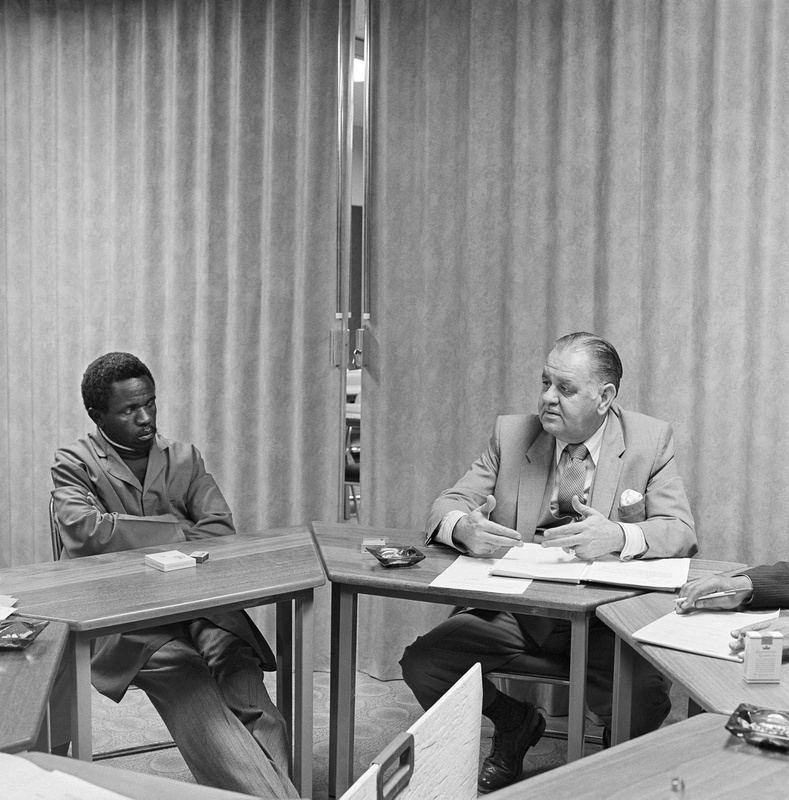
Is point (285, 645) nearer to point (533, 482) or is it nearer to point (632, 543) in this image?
point (533, 482)

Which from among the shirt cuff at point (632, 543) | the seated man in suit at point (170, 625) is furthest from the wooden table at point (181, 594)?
the shirt cuff at point (632, 543)

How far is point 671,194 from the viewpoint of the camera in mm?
3604

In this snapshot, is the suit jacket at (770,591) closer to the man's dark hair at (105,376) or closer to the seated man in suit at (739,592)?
the seated man in suit at (739,592)

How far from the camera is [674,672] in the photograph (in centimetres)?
192

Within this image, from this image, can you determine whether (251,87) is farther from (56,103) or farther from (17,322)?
(17,322)

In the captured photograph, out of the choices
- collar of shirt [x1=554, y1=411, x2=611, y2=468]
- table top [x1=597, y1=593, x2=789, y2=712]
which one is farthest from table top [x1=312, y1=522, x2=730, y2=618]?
collar of shirt [x1=554, y1=411, x2=611, y2=468]

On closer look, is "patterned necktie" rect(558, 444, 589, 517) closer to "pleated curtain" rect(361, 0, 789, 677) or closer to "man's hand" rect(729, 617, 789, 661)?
"pleated curtain" rect(361, 0, 789, 677)

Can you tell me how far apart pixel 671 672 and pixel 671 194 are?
2151mm

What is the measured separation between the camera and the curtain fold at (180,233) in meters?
4.12

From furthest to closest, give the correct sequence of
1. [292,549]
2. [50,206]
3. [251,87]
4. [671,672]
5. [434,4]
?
[50,206]
[251,87]
[434,4]
[292,549]
[671,672]

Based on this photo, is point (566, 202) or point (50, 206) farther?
point (50, 206)

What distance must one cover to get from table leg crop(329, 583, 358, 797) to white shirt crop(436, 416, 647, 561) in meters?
0.35

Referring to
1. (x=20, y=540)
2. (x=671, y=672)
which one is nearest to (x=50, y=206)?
(x=20, y=540)

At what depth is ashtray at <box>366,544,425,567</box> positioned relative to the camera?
9.02 ft
